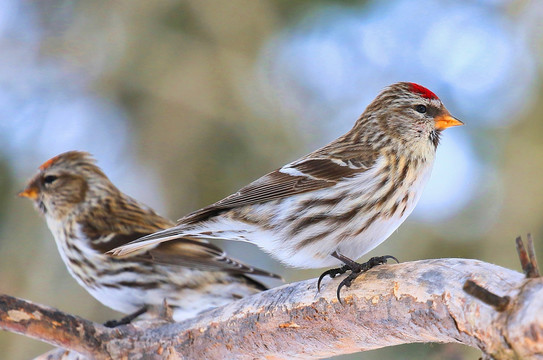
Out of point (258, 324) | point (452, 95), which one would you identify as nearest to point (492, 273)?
point (258, 324)

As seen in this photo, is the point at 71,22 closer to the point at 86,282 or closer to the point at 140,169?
the point at 140,169

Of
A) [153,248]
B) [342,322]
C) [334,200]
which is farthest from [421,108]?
[153,248]

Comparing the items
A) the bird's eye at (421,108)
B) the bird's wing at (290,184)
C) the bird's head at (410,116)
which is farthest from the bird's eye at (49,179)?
the bird's eye at (421,108)

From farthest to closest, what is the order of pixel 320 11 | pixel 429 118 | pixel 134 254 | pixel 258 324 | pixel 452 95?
pixel 320 11
pixel 452 95
pixel 134 254
pixel 429 118
pixel 258 324

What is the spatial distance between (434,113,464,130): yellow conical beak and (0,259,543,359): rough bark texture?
972 millimetres

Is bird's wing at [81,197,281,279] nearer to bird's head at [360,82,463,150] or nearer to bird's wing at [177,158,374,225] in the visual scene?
bird's wing at [177,158,374,225]

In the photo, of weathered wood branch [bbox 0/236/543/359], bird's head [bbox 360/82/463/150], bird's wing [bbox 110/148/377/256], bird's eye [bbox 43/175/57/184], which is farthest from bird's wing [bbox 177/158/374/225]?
bird's eye [bbox 43/175/57/184]

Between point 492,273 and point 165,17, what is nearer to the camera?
point 492,273

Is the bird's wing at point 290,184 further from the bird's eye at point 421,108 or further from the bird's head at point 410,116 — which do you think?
the bird's eye at point 421,108

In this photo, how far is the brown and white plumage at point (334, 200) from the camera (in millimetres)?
2635

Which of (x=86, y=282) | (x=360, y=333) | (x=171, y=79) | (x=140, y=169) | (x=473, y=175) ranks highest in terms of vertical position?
(x=171, y=79)

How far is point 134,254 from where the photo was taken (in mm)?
3562

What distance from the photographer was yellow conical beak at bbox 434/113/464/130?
293 cm

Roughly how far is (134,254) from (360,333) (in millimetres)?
1691
